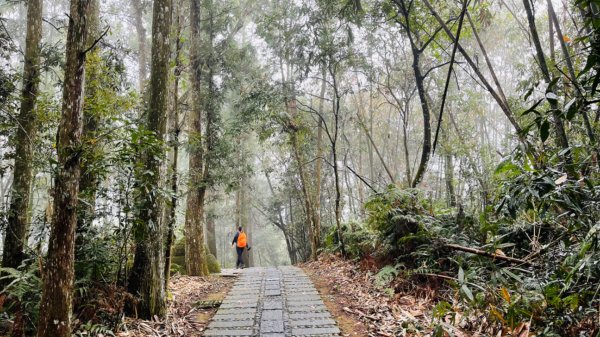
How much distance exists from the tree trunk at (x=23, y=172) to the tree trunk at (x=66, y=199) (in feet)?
9.78

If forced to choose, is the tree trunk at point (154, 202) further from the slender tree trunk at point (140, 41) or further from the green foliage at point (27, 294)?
the slender tree trunk at point (140, 41)

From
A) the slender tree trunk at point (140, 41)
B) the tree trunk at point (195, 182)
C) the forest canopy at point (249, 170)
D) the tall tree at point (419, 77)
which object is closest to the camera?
the forest canopy at point (249, 170)

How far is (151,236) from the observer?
15.1ft

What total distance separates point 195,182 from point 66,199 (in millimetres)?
5649

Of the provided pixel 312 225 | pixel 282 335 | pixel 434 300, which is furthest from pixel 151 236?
pixel 312 225

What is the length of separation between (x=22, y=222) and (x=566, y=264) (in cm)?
685

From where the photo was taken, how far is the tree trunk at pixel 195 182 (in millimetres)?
8734

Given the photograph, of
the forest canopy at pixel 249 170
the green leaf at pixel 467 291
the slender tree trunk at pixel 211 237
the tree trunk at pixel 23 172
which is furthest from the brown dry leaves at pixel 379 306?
the slender tree trunk at pixel 211 237

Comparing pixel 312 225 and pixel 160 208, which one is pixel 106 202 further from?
pixel 312 225

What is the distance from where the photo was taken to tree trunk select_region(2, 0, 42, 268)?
548 centimetres

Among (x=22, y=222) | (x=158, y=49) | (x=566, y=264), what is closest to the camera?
(x=566, y=264)

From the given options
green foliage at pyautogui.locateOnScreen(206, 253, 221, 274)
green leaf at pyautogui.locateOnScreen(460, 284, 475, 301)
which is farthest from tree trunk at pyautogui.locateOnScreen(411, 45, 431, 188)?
green foliage at pyautogui.locateOnScreen(206, 253, 221, 274)

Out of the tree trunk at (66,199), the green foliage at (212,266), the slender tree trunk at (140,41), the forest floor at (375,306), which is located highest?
the slender tree trunk at (140,41)

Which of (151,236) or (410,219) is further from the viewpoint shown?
(410,219)
